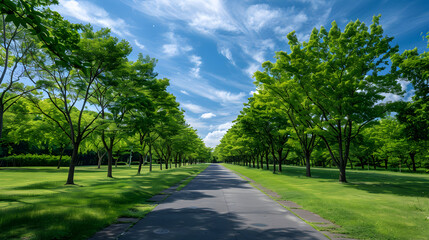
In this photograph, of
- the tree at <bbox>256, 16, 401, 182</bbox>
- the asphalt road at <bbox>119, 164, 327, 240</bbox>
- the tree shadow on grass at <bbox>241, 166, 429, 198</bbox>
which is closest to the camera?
the asphalt road at <bbox>119, 164, 327, 240</bbox>

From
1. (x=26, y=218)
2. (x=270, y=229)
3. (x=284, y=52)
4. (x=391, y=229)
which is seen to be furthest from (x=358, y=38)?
(x=26, y=218)

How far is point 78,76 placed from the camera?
61.7 ft

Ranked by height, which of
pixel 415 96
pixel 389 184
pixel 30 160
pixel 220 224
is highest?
pixel 415 96

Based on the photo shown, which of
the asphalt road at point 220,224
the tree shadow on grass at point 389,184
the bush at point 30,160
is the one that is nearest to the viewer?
the asphalt road at point 220,224

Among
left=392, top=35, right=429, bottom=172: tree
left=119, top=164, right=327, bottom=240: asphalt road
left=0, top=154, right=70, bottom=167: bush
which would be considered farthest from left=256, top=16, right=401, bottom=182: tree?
left=0, top=154, right=70, bottom=167: bush

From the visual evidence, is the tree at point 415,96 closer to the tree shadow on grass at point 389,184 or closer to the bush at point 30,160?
the tree shadow on grass at point 389,184

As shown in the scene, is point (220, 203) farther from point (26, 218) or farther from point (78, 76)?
point (78, 76)

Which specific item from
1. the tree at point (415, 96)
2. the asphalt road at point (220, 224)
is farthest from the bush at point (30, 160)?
the tree at point (415, 96)

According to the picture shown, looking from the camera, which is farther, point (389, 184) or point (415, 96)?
point (389, 184)

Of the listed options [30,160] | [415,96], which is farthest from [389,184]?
[30,160]

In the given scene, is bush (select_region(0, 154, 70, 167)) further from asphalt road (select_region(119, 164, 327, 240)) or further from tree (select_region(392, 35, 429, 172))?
tree (select_region(392, 35, 429, 172))

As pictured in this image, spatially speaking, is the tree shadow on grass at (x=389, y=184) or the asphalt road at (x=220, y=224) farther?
the tree shadow on grass at (x=389, y=184)

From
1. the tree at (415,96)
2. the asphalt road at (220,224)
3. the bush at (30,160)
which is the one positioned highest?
the tree at (415,96)

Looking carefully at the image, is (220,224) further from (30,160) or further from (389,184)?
(30,160)
